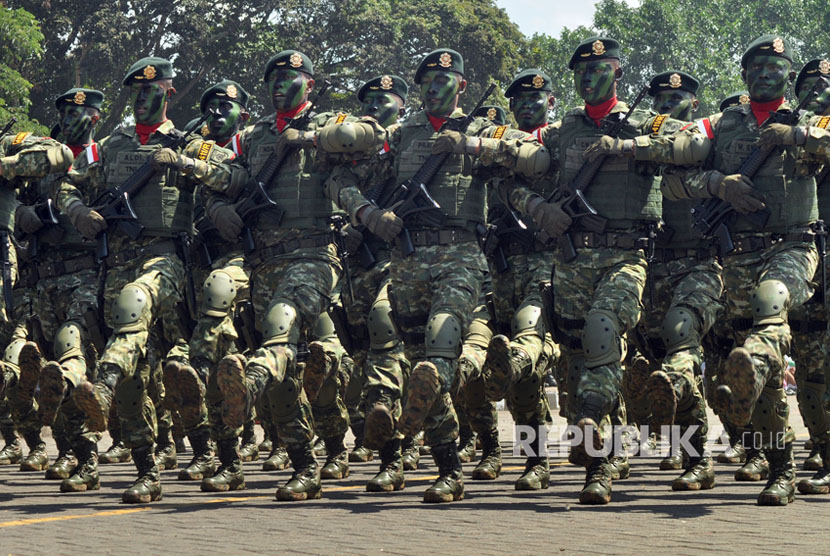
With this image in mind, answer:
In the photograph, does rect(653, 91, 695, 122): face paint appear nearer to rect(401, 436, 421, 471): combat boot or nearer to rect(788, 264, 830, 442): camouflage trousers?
rect(788, 264, 830, 442): camouflage trousers

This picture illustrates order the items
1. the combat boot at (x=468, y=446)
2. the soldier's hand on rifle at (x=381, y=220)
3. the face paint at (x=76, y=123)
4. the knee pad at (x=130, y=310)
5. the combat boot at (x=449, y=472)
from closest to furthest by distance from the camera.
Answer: the combat boot at (x=449, y=472) → the knee pad at (x=130, y=310) → the soldier's hand on rifle at (x=381, y=220) → the face paint at (x=76, y=123) → the combat boot at (x=468, y=446)

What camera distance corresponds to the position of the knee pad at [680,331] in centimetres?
958

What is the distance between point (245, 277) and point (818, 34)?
48.2 m

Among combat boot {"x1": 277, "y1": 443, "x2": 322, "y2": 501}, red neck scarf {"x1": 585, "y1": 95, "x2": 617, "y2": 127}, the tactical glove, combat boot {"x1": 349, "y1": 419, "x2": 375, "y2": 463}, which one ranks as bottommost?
combat boot {"x1": 277, "y1": 443, "x2": 322, "y2": 501}

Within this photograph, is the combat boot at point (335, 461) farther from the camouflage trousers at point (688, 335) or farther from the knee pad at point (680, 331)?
the knee pad at point (680, 331)

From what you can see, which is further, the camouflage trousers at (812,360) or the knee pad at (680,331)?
the camouflage trousers at (812,360)

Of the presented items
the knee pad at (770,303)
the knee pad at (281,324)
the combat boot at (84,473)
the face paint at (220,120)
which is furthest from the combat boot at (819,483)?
the face paint at (220,120)

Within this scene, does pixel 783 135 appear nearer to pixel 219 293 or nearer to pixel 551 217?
pixel 551 217

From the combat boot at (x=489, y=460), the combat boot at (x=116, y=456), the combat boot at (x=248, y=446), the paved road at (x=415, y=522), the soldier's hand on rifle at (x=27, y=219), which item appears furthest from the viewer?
the combat boot at (x=248, y=446)

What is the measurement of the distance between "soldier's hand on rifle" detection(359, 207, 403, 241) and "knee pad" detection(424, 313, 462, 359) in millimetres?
828

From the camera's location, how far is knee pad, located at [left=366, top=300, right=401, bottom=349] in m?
10.4

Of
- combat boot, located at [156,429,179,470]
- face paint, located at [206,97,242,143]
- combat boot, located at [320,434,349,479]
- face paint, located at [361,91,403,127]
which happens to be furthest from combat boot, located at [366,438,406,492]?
face paint, located at [206,97,242,143]

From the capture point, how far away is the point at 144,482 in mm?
9516

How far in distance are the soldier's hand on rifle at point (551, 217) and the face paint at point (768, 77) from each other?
1.54 m
